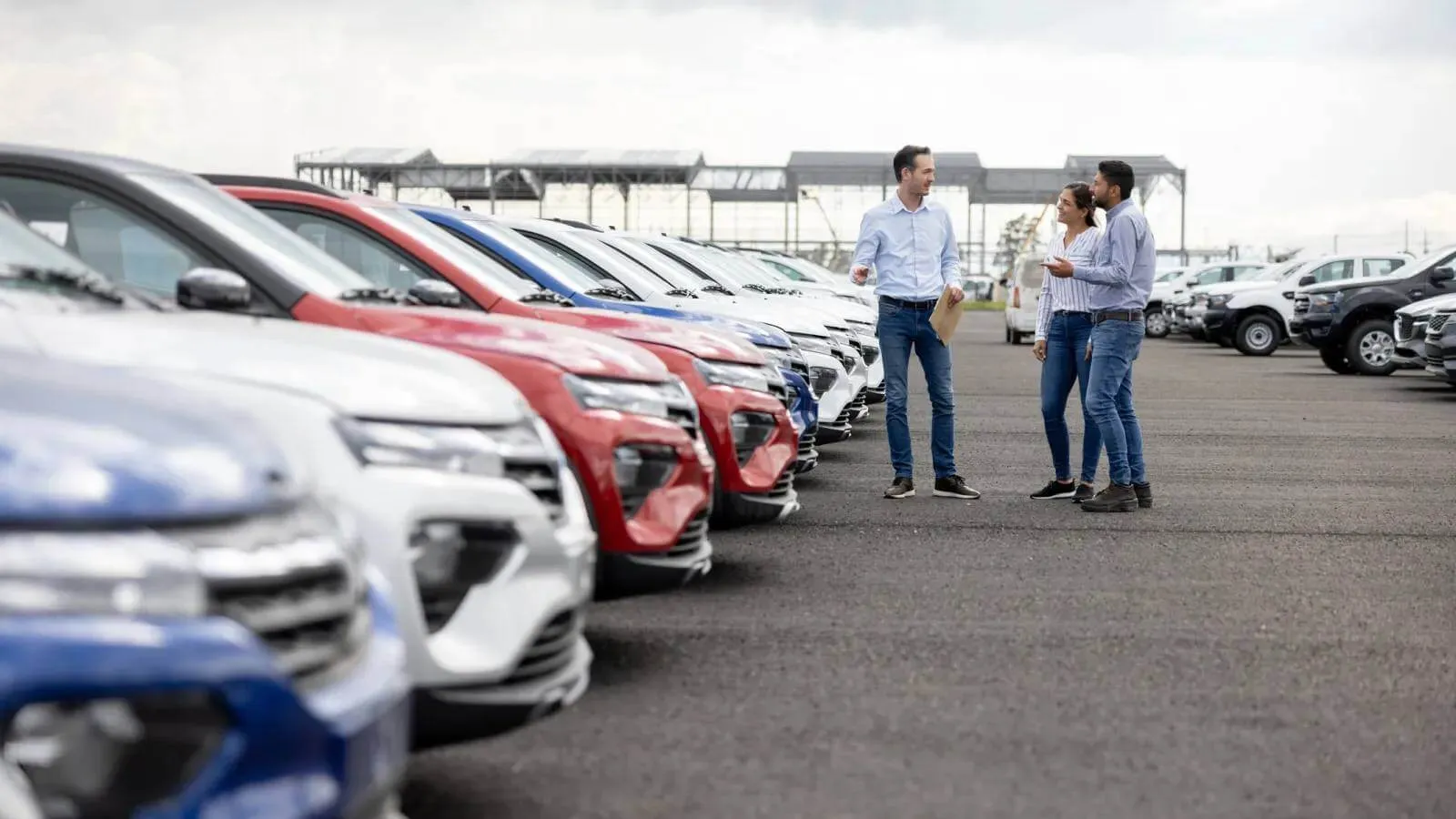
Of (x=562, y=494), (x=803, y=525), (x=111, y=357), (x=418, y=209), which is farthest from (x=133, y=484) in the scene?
(x=803, y=525)

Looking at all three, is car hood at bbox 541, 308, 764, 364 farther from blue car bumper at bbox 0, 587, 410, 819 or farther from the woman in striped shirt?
blue car bumper at bbox 0, 587, 410, 819

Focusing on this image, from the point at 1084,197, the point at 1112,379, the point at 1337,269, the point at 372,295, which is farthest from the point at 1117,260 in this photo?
the point at 1337,269

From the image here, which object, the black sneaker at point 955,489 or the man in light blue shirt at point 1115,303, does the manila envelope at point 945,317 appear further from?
the black sneaker at point 955,489

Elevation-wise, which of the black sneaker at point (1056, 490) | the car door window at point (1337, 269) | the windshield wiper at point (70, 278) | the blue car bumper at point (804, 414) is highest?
the car door window at point (1337, 269)

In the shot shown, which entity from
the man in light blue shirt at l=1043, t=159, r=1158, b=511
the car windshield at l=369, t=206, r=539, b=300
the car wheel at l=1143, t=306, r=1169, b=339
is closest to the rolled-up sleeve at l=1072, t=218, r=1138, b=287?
the man in light blue shirt at l=1043, t=159, r=1158, b=511

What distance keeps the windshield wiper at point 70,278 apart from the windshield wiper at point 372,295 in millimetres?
1225

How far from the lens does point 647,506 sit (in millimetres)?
6234

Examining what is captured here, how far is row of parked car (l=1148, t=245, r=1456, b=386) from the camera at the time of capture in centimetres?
2292

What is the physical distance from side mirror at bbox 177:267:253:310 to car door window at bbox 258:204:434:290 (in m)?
2.40

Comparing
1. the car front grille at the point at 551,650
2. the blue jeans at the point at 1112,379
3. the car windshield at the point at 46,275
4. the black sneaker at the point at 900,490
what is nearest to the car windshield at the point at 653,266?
the black sneaker at the point at 900,490

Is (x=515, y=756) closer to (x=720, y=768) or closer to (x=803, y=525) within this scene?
(x=720, y=768)

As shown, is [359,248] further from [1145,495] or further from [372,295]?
[1145,495]

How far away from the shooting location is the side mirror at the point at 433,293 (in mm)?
6695

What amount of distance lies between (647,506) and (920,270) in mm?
5290
